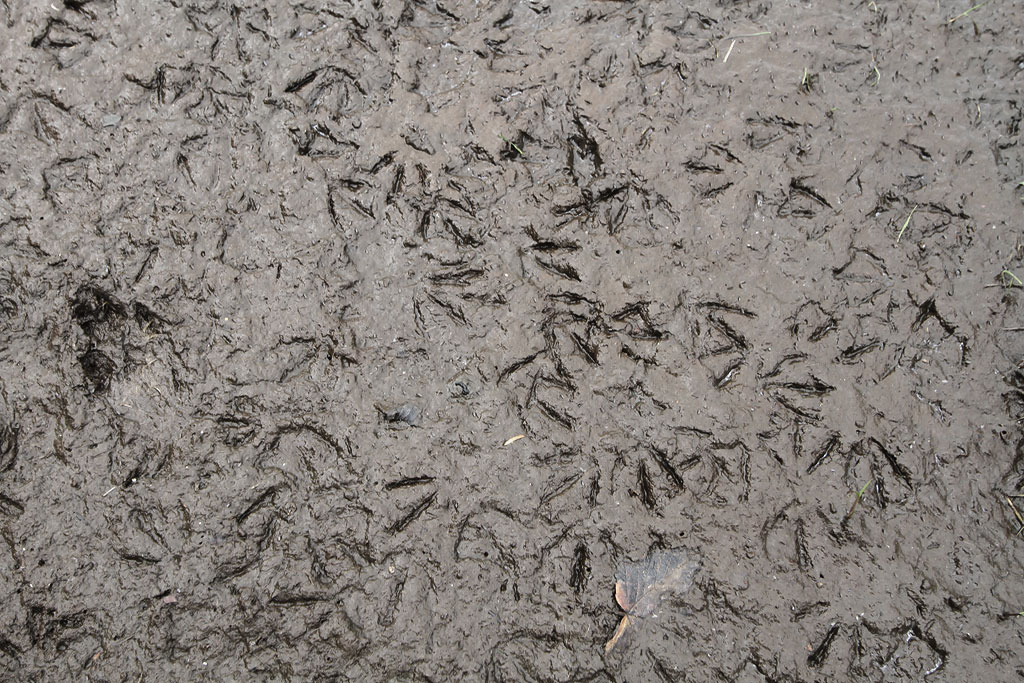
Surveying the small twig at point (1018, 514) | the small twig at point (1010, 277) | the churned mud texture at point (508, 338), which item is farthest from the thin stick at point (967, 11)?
the small twig at point (1018, 514)

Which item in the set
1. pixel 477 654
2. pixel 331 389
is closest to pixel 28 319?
pixel 331 389

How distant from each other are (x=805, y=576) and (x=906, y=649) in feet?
1.13

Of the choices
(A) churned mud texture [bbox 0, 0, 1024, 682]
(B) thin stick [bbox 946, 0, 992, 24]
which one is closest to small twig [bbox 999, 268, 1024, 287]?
(A) churned mud texture [bbox 0, 0, 1024, 682]

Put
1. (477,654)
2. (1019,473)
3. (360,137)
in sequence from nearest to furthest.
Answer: (477,654) < (1019,473) < (360,137)

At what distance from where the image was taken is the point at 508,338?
97.6 inches

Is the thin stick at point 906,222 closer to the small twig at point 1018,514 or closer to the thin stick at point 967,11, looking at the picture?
the thin stick at point 967,11

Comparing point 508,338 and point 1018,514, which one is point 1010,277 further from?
point 508,338

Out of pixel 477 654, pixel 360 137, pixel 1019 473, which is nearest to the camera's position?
pixel 477 654

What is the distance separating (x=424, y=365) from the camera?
8.08 feet

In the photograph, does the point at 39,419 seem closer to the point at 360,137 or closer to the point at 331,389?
the point at 331,389

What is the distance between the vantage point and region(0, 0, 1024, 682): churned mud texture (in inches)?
89.4

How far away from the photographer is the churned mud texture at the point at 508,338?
227 cm

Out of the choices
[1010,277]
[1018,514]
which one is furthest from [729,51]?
[1018,514]

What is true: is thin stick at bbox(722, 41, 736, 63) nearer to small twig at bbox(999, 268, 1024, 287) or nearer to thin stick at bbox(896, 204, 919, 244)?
thin stick at bbox(896, 204, 919, 244)
